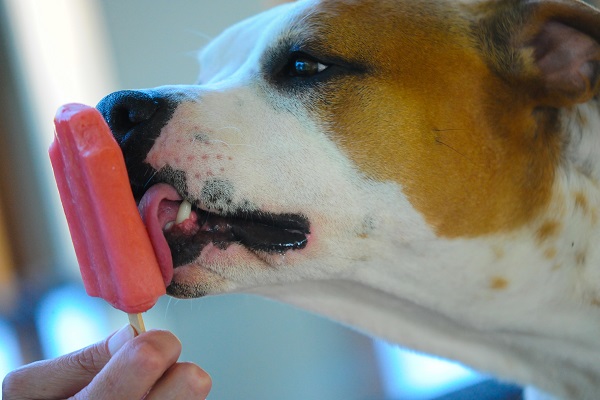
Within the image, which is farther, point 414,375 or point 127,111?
point 414,375

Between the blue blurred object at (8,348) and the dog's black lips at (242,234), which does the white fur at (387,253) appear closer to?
the dog's black lips at (242,234)

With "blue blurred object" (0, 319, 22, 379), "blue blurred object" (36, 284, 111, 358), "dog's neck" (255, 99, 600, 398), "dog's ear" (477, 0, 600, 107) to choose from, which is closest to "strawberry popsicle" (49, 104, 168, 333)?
"dog's neck" (255, 99, 600, 398)

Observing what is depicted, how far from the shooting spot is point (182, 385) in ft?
3.11

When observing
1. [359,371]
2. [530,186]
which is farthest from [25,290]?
[530,186]

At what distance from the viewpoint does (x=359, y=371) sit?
3.22m

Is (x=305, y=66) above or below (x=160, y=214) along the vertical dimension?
above

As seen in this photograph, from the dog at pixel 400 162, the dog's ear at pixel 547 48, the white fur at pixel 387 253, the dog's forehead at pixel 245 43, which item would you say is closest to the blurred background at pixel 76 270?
the dog's forehead at pixel 245 43

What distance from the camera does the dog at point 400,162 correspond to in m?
1.10

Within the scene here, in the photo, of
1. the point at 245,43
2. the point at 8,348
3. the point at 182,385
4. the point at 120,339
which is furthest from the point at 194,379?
the point at 8,348

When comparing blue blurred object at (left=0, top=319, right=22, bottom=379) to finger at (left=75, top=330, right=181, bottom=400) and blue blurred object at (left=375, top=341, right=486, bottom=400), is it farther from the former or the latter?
finger at (left=75, top=330, right=181, bottom=400)

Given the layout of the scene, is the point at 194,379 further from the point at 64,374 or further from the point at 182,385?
the point at 64,374

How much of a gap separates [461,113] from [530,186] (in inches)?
7.3

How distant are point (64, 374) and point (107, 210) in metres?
0.30

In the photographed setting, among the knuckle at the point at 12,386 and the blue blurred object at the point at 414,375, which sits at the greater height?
the knuckle at the point at 12,386
